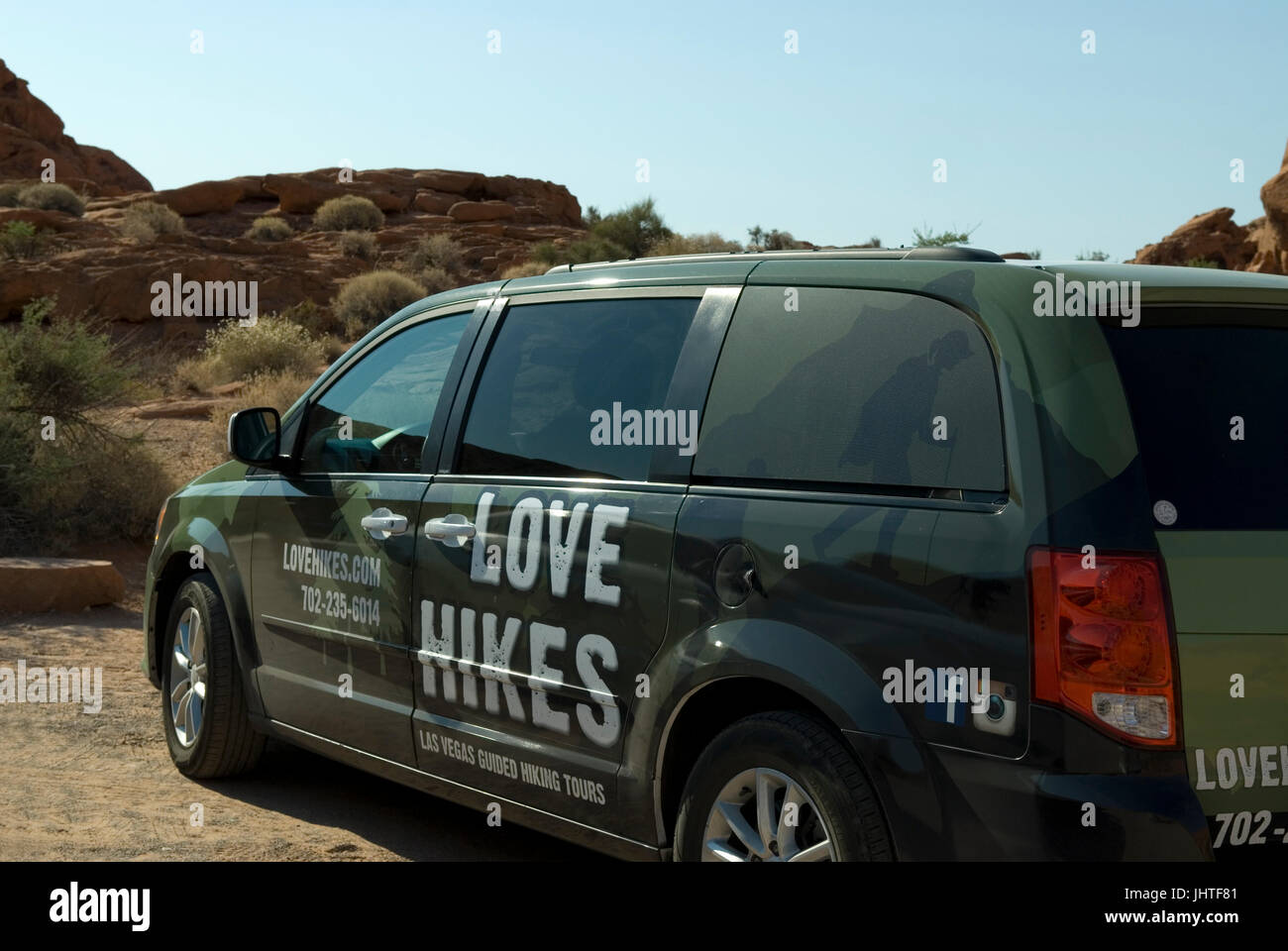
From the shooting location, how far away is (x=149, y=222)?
39688mm

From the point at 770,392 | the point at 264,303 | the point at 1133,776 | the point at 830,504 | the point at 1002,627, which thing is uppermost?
the point at 264,303

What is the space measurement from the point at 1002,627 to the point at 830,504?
55 centimetres

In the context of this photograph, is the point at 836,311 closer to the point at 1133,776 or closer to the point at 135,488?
the point at 1133,776

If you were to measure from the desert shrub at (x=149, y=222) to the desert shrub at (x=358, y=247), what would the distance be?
4854 millimetres

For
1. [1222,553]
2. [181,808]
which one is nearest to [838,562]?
[1222,553]

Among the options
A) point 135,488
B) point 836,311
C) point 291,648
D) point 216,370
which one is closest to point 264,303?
point 216,370

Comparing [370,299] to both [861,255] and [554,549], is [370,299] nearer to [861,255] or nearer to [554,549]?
[554,549]

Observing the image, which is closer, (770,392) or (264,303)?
(770,392)

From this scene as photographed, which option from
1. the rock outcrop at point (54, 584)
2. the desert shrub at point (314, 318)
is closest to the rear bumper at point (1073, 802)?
the rock outcrop at point (54, 584)

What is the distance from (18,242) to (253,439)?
102 ft

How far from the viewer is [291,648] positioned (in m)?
5.07

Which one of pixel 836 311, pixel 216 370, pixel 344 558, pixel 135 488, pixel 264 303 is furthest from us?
pixel 264 303

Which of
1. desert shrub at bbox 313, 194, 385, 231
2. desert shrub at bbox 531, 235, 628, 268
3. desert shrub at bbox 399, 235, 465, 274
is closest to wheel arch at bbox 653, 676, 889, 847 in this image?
desert shrub at bbox 399, 235, 465, 274

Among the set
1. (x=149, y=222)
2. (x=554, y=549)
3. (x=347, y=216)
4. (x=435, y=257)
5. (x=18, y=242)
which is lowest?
(x=554, y=549)
